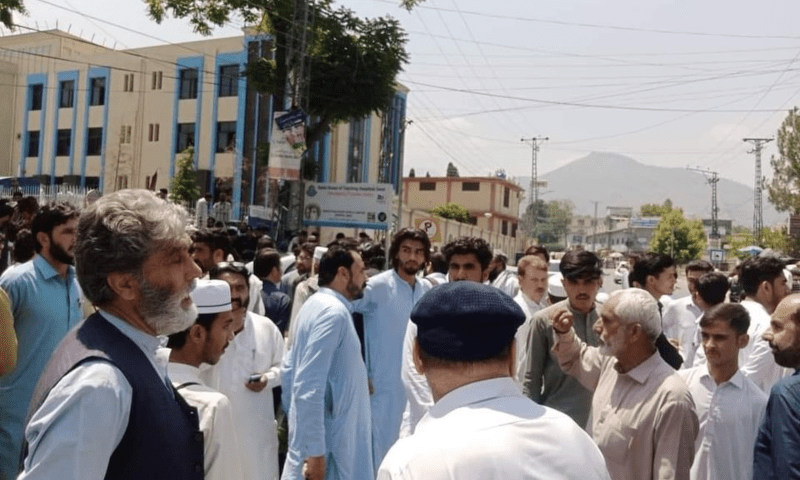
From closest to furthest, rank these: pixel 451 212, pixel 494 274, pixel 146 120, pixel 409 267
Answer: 1. pixel 409 267
2. pixel 494 274
3. pixel 146 120
4. pixel 451 212

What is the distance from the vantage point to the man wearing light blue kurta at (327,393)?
4.91 m

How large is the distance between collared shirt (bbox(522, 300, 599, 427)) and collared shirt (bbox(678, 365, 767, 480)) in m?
0.84

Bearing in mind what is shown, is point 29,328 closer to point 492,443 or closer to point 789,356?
point 492,443

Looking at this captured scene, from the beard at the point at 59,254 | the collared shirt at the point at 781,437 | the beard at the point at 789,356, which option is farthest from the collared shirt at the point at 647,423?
the beard at the point at 59,254

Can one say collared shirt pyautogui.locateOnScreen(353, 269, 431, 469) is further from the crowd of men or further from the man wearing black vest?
the man wearing black vest

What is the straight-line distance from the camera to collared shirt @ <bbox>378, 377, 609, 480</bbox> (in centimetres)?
189

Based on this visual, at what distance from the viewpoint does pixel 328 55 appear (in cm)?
2361

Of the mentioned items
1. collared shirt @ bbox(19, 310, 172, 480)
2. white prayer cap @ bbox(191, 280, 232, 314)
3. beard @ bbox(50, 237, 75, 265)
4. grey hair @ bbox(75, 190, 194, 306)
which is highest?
grey hair @ bbox(75, 190, 194, 306)

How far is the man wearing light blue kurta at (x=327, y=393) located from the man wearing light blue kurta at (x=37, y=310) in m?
1.44

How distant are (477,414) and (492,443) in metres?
0.10

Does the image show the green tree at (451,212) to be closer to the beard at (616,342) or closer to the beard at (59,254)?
the beard at (59,254)

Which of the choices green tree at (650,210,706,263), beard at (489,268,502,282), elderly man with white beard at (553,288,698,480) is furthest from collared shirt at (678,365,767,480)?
green tree at (650,210,706,263)

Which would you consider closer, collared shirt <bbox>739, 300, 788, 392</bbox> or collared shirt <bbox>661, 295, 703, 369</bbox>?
collared shirt <bbox>739, 300, 788, 392</bbox>

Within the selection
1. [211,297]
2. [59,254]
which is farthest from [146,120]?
[211,297]
